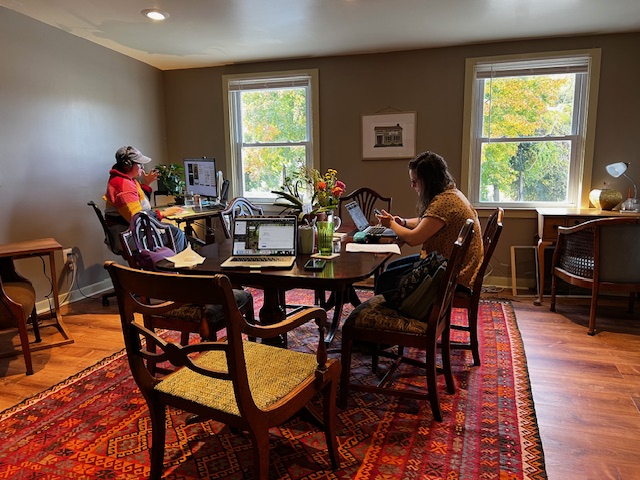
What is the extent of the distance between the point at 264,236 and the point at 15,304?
1.52 m

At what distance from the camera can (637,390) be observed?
2271 mm

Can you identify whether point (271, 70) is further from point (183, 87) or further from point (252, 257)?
point (252, 257)

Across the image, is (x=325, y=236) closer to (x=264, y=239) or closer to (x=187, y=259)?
(x=264, y=239)

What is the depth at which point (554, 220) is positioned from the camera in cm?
363

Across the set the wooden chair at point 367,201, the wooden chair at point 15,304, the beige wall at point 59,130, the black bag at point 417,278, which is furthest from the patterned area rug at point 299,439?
the wooden chair at point 367,201

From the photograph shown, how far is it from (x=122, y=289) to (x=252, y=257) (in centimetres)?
76

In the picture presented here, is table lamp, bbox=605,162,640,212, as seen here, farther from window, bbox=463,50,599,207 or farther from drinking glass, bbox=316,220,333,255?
drinking glass, bbox=316,220,333,255

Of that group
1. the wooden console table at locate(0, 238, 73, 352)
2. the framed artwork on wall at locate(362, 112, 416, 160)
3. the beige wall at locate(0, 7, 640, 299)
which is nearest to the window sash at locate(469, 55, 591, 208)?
the beige wall at locate(0, 7, 640, 299)

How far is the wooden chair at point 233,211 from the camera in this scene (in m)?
3.00

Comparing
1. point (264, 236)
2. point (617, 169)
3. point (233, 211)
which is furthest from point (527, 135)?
point (264, 236)

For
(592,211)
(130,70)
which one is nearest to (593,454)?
(592,211)

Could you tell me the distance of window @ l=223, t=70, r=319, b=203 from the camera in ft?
15.3

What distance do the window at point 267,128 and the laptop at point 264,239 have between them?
2.62m

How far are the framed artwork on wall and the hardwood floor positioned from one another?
180 centimetres
